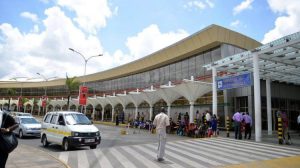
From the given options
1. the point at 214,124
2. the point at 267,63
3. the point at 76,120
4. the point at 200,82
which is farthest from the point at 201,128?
the point at 76,120

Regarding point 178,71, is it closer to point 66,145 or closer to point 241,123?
point 241,123

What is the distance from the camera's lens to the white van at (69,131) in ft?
41.0

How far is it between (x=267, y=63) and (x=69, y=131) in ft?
46.4

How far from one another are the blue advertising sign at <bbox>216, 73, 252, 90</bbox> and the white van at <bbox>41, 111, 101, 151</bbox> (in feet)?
32.8

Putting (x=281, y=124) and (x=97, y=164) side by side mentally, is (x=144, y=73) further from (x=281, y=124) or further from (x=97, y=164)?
(x=97, y=164)

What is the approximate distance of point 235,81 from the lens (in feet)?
61.1

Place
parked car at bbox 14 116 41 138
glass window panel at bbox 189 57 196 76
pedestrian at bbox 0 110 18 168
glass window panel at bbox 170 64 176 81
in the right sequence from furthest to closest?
glass window panel at bbox 170 64 176 81
glass window panel at bbox 189 57 196 76
parked car at bbox 14 116 41 138
pedestrian at bbox 0 110 18 168

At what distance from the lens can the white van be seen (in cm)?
1249

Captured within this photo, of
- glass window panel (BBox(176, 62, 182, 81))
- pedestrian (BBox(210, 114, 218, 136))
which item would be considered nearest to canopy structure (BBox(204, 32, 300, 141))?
pedestrian (BBox(210, 114, 218, 136))

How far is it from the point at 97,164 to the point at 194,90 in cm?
1729

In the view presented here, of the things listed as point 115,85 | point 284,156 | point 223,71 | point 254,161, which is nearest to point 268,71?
point 223,71

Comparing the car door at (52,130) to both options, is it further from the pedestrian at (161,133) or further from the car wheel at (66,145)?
the pedestrian at (161,133)

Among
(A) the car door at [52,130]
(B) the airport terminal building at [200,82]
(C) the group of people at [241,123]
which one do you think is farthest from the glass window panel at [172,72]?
(A) the car door at [52,130]

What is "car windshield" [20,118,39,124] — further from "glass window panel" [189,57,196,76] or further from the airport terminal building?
"glass window panel" [189,57,196,76]
